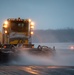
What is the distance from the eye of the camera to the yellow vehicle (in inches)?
1214

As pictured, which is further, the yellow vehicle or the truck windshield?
the truck windshield

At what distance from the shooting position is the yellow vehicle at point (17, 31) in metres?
30.8

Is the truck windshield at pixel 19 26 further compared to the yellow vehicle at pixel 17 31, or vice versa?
the truck windshield at pixel 19 26

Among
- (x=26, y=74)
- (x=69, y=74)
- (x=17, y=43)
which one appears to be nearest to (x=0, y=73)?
(x=26, y=74)

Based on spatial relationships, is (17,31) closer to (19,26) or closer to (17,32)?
(17,32)

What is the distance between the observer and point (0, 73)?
59.0 ft

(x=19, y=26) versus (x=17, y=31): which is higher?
(x=19, y=26)

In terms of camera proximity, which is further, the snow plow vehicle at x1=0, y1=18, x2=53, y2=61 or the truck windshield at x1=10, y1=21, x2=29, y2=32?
the truck windshield at x1=10, y1=21, x2=29, y2=32

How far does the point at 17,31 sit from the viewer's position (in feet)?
102

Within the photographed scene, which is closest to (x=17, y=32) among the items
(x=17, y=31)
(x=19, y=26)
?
(x=17, y=31)

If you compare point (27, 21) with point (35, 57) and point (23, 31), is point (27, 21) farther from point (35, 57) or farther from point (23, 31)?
point (35, 57)

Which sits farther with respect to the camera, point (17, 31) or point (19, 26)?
point (19, 26)

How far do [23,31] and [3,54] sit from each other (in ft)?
22.5

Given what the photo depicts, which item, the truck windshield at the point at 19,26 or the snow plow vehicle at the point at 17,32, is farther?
the truck windshield at the point at 19,26
